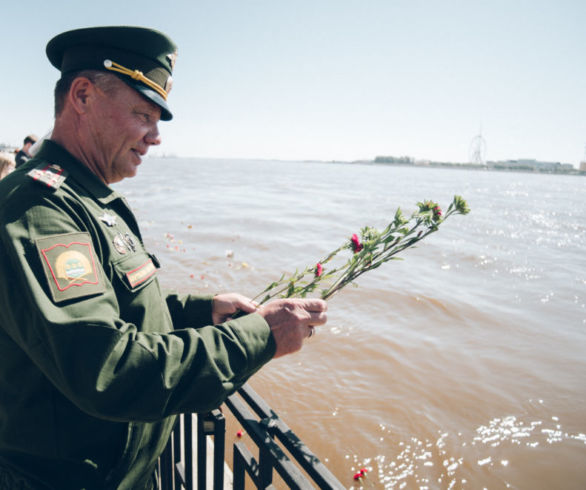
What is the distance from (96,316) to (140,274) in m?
0.40

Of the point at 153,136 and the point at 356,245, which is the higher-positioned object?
the point at 153,136

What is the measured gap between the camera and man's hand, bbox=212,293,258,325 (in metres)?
2.02

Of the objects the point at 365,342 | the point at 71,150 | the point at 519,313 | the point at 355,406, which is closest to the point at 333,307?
the point at 365,342

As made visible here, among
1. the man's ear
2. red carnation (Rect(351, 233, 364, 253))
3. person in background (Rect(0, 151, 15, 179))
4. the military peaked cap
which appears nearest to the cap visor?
the military peaked cap

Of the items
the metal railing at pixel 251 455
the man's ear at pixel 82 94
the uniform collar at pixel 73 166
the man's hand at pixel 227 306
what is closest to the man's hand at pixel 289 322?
the metal railing at pixel 251 455

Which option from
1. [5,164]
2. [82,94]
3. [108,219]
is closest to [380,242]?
[108,219]

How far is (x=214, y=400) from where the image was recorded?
125 cm

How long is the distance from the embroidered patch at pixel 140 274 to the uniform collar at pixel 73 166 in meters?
0.32

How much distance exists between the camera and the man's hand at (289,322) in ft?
4.76

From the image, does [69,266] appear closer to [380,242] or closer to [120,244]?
[120,244]

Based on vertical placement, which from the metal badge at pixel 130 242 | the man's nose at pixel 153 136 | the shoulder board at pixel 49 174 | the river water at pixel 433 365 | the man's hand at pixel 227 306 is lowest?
the river water at pixel 433 365

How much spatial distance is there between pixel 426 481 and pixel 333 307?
4.48 meters

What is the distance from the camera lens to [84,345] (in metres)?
1.08

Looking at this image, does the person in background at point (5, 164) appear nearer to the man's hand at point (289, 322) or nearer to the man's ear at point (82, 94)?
the man's ear at point (82, 94)
